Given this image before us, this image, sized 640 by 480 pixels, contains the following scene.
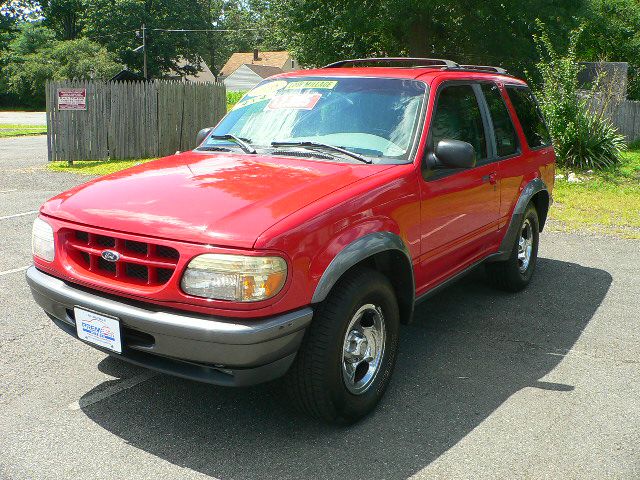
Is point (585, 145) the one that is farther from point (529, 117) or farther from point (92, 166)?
point (92, 166)

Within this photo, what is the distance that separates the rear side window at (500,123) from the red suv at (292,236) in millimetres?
201

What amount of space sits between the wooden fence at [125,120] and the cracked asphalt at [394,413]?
10790mm

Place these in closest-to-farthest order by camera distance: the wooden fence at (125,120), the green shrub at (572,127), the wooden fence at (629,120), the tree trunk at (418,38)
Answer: the green shrub at (572,127), the wooden fence at (125,120), the wooden fence at (629,120), the tree trunk at (418,38)

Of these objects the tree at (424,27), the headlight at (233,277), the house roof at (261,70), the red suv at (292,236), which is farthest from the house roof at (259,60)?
the headlight at (233,277)

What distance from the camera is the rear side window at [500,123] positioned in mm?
5160

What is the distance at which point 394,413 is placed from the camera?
369cm

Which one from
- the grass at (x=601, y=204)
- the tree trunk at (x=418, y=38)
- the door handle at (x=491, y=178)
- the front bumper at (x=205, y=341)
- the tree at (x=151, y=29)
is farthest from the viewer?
the tree at (x=151, y=29)

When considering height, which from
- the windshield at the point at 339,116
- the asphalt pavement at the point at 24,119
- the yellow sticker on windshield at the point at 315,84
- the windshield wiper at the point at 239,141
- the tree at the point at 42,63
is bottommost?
the asphalt pavement at the point at 24,119

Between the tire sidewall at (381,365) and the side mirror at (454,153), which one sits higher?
the side mirror at (454,153)

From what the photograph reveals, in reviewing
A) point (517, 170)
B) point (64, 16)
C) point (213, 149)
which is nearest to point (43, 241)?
point (213, 149)

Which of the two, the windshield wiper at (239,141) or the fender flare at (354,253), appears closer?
the fender flare at (354,253)

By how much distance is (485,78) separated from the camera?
17.2ft

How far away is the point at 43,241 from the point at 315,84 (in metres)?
2.13

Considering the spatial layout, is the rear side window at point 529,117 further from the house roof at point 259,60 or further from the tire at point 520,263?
the house roof at point 259,60
